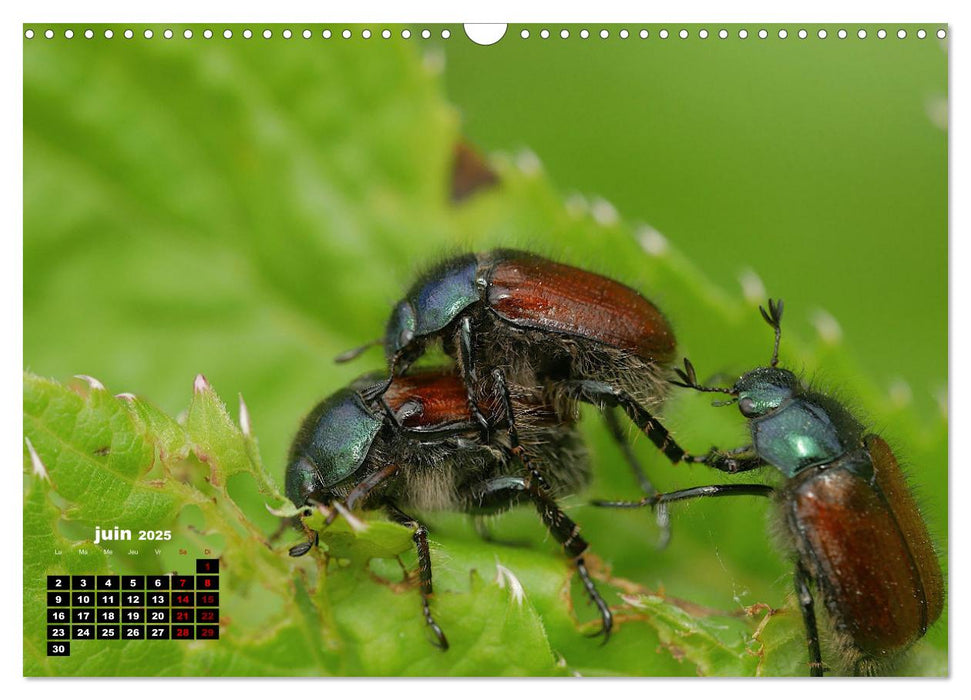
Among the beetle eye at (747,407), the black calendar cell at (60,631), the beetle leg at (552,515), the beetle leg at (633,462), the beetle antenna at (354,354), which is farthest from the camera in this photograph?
the beetle antenna at (354,354)

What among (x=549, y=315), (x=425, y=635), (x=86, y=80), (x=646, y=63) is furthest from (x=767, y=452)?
(x=86, y=80)

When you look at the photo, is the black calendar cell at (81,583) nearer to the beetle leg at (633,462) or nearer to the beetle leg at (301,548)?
the beetle leg at (301,548)

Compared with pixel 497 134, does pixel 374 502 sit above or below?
below

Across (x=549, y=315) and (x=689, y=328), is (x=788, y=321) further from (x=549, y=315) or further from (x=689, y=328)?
(x=549, y=315)

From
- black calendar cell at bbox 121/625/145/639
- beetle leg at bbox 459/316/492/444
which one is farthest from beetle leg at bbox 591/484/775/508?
black calendar cell at bbox 121/625/145/639

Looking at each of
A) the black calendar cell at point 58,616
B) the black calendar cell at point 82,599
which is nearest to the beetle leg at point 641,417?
the black calendar cell at point 82,599

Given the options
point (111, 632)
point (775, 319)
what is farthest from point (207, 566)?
point (775, 319)
